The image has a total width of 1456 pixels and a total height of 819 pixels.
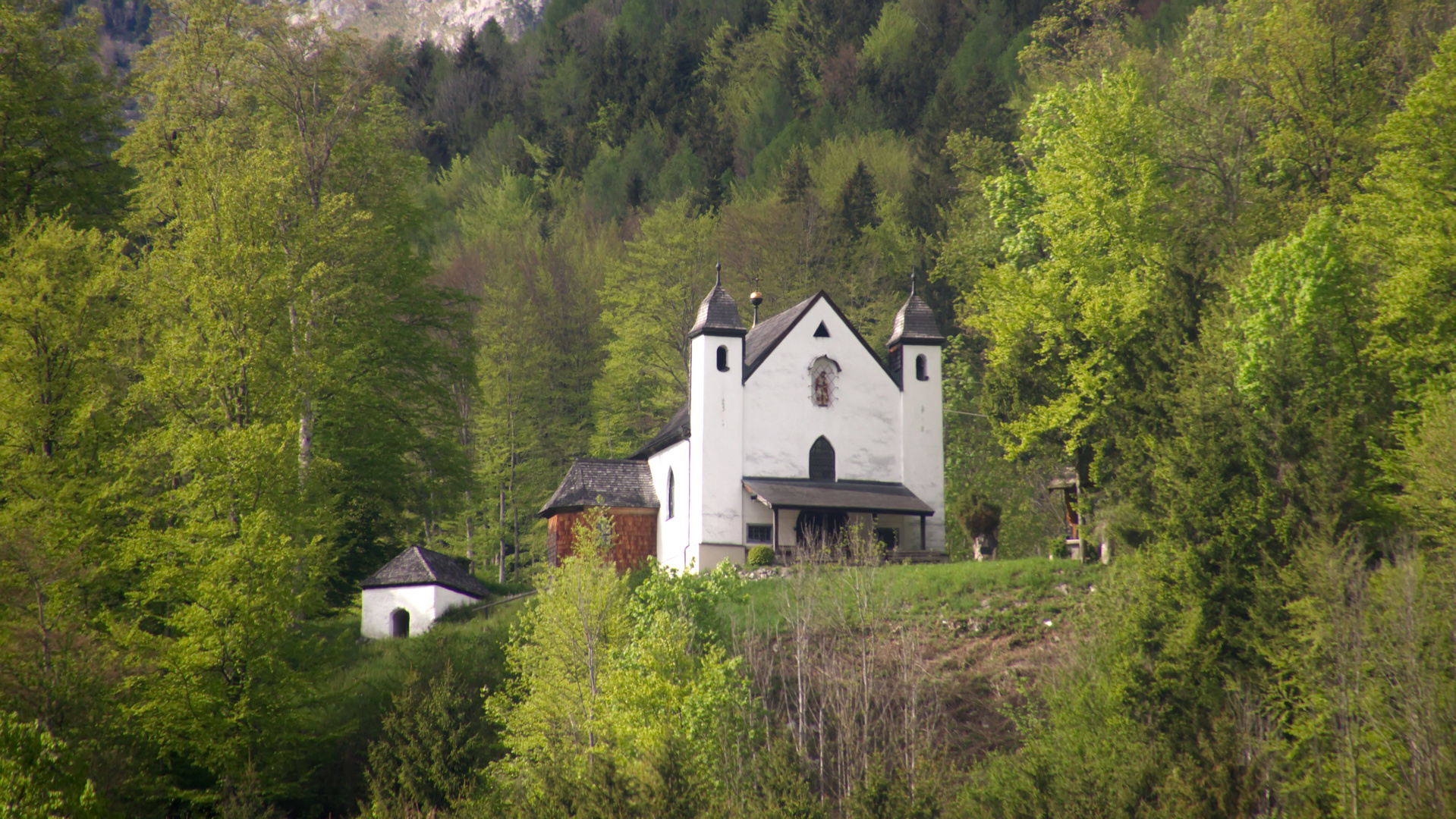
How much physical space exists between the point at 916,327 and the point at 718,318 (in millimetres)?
5985

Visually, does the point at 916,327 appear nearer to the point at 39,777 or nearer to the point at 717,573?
the point at 717,573

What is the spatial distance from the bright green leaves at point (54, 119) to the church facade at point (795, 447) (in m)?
15.5

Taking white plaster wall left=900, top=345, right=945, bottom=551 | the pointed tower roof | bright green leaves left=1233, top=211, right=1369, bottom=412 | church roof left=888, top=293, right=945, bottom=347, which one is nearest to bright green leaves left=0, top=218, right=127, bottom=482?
the pointed tower roof

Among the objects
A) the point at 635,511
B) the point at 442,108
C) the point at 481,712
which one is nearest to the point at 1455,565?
the point at 481,712

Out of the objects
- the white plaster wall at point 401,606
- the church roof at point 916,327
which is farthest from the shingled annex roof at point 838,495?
the white plaster wall at point 401,606

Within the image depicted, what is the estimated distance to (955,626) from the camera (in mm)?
28594

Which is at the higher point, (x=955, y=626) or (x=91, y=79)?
(x=91, y=79)

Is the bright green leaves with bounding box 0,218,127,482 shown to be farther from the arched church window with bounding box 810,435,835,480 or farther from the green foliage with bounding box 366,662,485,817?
the arched church window with bounding box 810,435,835,480

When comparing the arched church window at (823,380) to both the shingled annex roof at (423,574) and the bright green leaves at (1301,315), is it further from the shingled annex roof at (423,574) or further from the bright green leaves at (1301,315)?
the bright green leaves at (1301,315)

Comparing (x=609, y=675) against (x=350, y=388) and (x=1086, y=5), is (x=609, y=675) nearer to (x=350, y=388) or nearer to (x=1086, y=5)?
(x=350, y=388)

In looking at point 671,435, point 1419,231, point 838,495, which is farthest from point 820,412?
point 1419,231

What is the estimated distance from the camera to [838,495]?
35812 mm

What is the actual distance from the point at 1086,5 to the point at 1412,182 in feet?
73.4

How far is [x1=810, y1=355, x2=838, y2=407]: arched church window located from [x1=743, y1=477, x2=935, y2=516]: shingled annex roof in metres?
2.36
